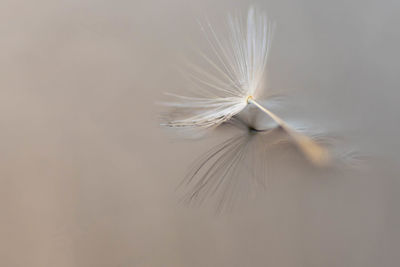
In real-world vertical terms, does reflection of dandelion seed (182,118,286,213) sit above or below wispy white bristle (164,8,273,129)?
below

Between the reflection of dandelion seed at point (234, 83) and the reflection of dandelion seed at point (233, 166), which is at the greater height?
the reflection of dandelion seed at point (234, 83)

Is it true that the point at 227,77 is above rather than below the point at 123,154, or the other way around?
above

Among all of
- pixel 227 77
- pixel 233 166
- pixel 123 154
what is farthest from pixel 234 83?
pixel 123 154

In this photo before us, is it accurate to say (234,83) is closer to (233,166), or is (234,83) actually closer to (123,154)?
(233,166)

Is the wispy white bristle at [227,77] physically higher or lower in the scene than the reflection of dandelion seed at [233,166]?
higher

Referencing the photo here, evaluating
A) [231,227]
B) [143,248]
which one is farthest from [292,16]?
[143,248]
